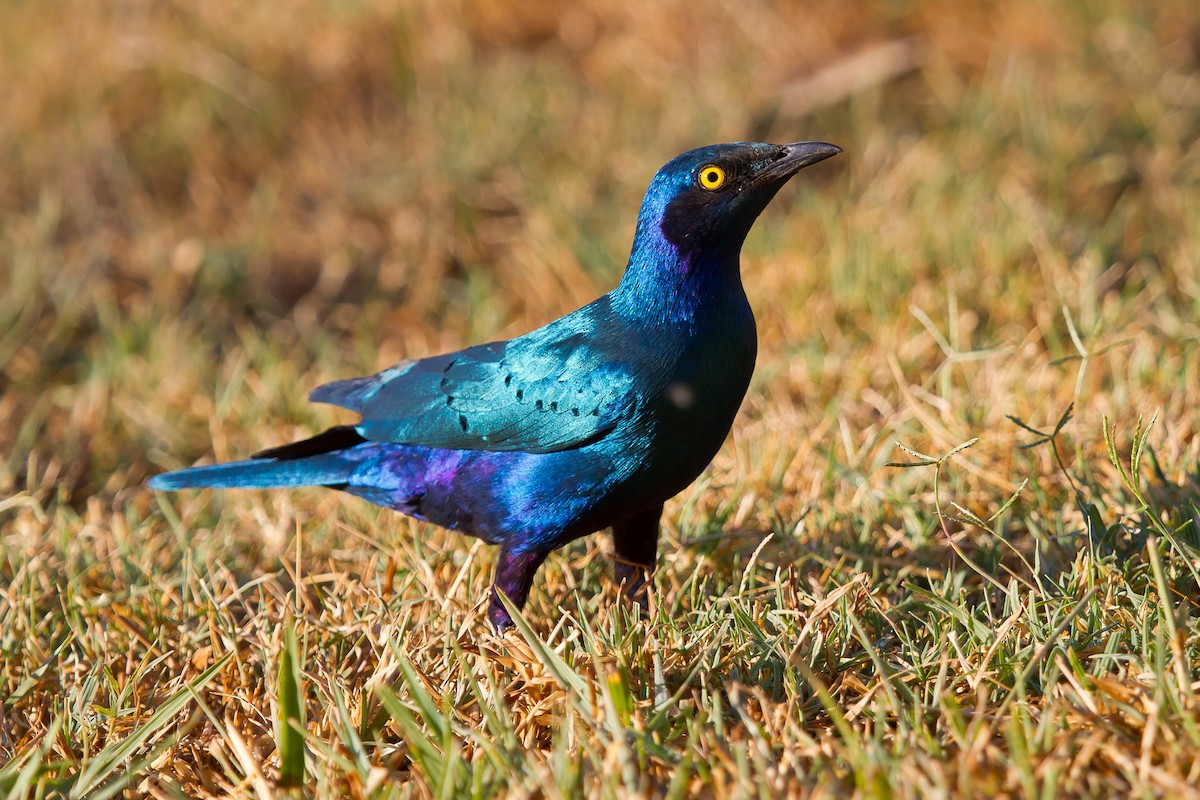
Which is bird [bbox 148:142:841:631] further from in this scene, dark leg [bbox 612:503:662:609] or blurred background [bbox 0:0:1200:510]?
blurred background [bbox 0:0:1200:510]

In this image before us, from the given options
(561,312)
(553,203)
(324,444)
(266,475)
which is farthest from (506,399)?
(553,203)

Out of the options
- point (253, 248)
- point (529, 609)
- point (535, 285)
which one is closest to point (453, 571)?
point (529, 609)

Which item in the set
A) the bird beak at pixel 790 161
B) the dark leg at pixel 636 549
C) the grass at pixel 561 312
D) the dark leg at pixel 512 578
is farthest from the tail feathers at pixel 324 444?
the bird beak at pixel 790 161

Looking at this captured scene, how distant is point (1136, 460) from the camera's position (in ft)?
7.87

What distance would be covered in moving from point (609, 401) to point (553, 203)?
9.44ft

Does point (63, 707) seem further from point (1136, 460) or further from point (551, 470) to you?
point (1136, 460)

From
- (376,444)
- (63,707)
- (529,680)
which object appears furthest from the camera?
(376,444)

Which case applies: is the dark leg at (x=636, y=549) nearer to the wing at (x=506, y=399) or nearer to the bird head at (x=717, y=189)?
the wing at (x=506, y=399)

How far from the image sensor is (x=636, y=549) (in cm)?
269

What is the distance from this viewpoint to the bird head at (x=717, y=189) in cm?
246

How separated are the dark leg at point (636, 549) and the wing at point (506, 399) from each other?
0.30m

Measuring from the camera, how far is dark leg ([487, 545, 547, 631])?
2514 millimetres

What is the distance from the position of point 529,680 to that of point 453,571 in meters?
0.70

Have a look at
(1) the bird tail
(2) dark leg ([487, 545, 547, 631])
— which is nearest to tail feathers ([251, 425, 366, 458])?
(1) the bird tail
